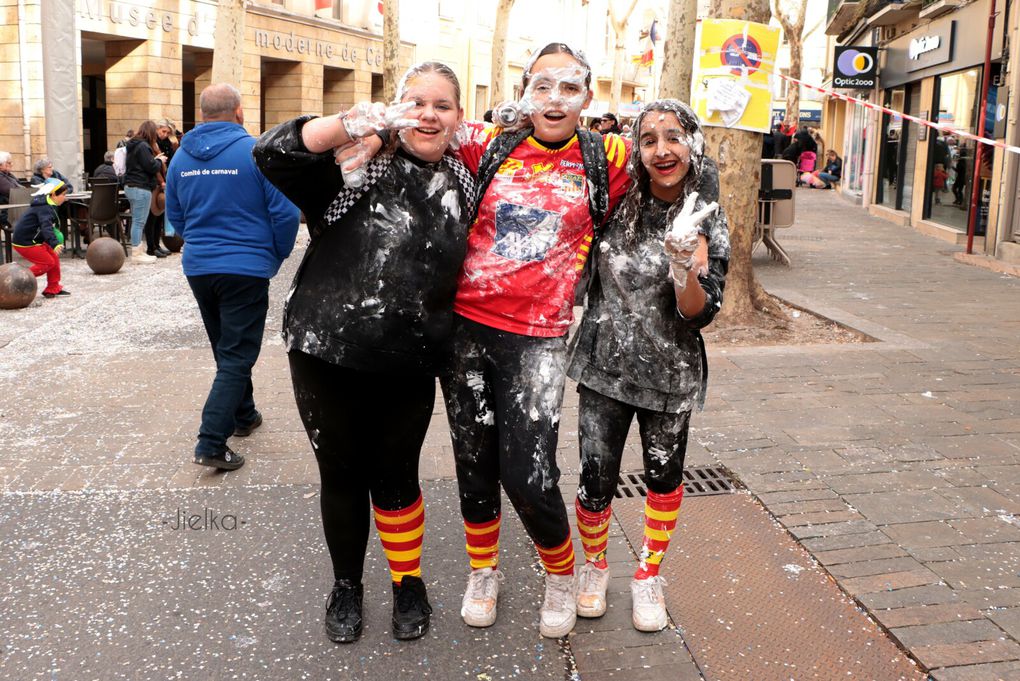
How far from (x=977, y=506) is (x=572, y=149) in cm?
253

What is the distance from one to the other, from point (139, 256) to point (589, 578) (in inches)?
444

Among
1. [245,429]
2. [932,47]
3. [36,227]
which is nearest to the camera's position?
[245,429]

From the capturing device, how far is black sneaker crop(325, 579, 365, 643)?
10.2ft

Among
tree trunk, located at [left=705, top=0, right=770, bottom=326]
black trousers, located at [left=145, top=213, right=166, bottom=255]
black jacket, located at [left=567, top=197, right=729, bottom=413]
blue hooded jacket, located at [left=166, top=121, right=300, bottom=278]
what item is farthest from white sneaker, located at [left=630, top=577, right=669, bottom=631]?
black trousers, located at [left=145, top=213, right=166, bottom=255]

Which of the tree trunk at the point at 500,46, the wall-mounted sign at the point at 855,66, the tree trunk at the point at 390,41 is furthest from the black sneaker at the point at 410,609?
the tree trunk at the point at 500,46

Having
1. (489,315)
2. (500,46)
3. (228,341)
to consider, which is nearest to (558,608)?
(489,315)

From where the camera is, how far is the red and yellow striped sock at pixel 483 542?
3.17 metres

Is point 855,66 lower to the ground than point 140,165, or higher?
higher

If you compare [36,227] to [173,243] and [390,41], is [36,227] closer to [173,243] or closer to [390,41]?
[173,243]

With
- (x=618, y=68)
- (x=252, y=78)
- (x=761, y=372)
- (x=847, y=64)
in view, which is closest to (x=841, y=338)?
(x=761, y=372)

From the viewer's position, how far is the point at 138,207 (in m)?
13.0

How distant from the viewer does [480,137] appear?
2.98 metres

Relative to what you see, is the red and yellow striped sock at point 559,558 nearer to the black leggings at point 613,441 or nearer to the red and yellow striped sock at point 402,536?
the black leggings at point 613,441

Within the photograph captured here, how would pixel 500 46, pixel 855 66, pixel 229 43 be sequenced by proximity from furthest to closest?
1. pixel 500 46
2. pixel 855 66
3. pixel 229 43
